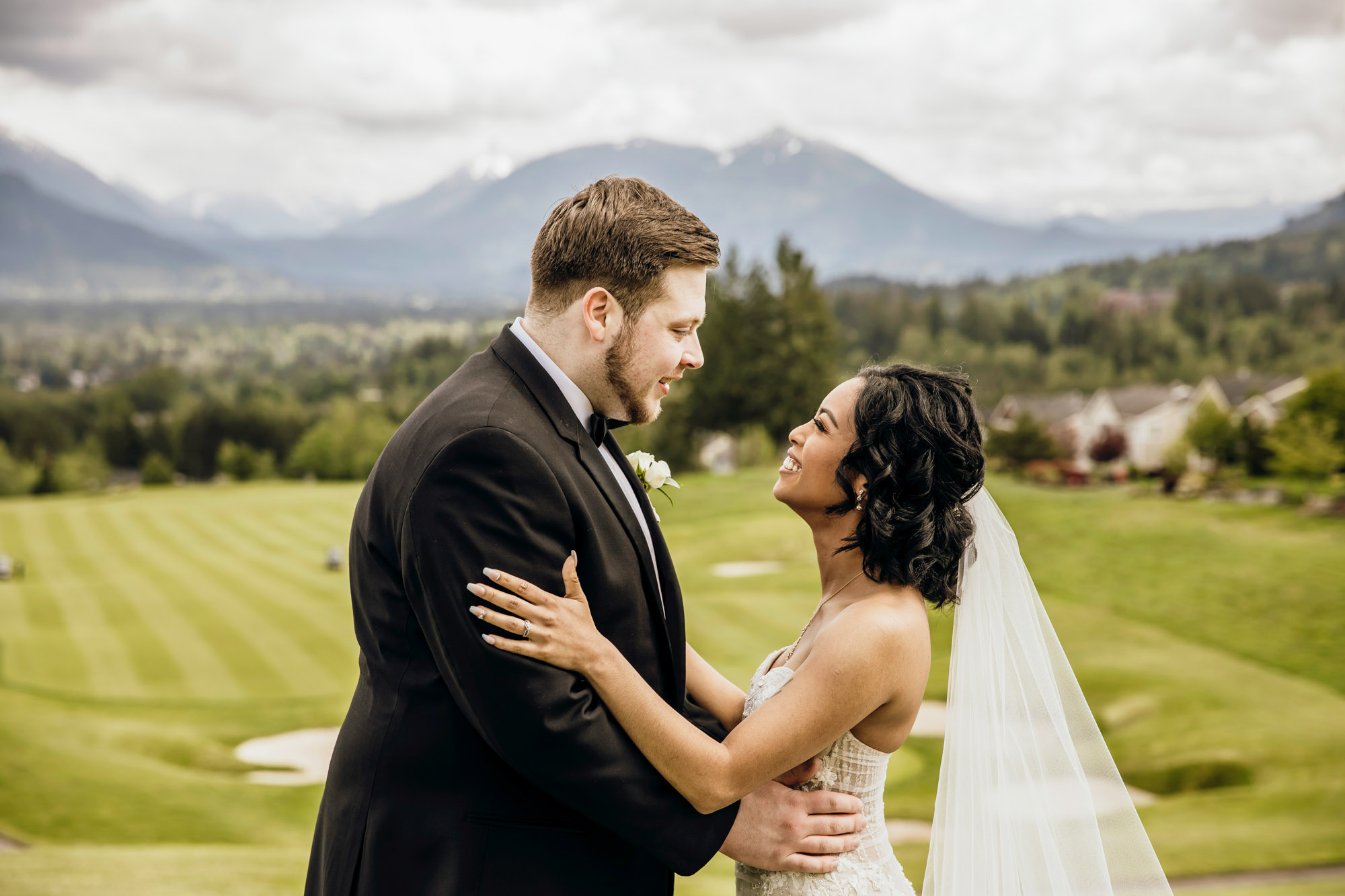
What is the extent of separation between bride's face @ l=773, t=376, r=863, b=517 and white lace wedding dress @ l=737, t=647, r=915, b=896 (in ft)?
1.80

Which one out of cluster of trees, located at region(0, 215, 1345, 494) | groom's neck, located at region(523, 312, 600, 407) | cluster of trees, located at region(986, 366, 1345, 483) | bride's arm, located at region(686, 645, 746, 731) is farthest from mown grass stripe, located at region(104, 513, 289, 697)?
cluster of trees, located at region(986, 366, 1345, 483)

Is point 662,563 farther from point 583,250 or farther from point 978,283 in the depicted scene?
point 978,283

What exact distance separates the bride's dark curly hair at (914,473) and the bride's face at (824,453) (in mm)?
29

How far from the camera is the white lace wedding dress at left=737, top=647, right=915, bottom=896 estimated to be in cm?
270

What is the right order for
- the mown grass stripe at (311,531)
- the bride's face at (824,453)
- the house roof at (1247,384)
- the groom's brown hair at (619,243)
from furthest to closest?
the house roof at (1247,384)
the mown grass stripe at (311,531)
the bride's face at (824,453)
the groom's brown hair at (619,243)

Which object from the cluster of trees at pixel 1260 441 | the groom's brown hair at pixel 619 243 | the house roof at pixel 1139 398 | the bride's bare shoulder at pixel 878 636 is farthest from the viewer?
the house roof at pixel 1139 398

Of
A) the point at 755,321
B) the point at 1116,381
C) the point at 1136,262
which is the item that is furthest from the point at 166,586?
the point at 1136,262

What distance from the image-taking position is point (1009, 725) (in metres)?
3.18

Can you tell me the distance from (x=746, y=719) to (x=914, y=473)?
855mm

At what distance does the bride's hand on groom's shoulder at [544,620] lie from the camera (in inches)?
73.7

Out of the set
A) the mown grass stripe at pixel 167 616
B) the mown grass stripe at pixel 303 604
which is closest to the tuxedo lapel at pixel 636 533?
the mown grass stripe at pixel 303 604

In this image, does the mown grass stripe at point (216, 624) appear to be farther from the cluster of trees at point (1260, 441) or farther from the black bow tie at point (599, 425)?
the cluster of trees at point (1260, 441)

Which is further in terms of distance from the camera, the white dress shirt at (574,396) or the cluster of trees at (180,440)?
the cluster of trees at (180,440)

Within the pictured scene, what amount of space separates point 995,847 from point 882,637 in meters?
1.08
